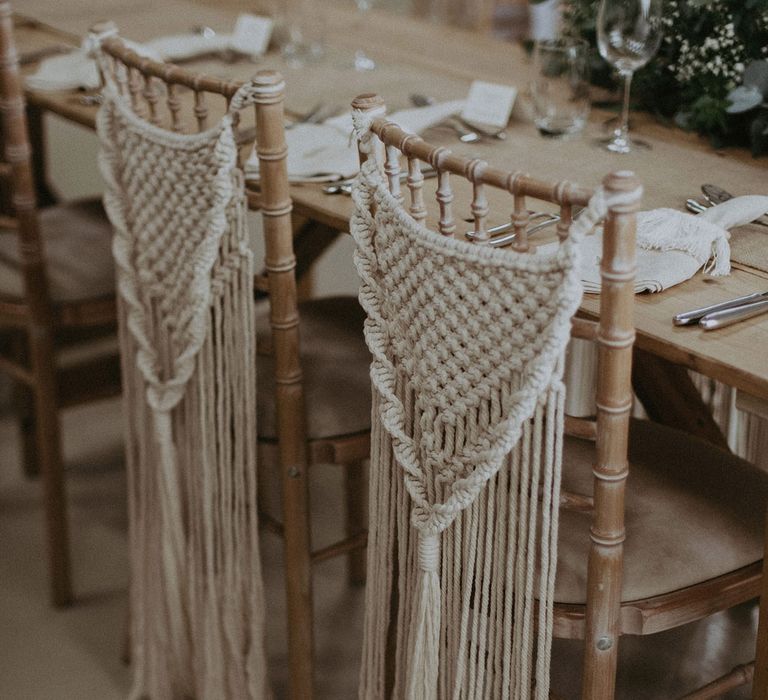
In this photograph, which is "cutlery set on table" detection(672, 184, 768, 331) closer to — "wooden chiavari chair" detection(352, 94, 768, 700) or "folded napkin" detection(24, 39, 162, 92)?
"wooden chiavari chair" detection(352, 94, 768, 700)

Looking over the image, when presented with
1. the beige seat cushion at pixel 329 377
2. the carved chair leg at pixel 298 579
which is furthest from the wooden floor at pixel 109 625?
the beige seat cushion at pixel 329 377

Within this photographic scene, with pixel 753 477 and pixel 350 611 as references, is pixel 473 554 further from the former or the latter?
pixel 350 611

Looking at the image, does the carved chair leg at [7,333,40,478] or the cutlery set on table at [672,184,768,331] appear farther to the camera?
the carved chair leg at [7,333,40,478]

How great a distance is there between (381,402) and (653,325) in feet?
1.05

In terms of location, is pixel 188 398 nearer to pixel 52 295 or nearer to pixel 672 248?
pixel 52 295

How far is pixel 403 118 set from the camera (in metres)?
1.87

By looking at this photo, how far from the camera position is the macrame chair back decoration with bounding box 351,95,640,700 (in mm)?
1123

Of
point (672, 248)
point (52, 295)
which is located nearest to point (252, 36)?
point (52, 295)

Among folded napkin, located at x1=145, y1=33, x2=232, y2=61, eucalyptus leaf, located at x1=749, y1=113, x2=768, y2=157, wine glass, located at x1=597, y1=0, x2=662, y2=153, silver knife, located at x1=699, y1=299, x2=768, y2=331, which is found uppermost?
wine glass, located at x1=597, y1=0, x2=662, y2=153

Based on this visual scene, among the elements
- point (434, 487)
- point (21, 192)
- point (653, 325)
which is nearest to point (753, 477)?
point (653, 325)

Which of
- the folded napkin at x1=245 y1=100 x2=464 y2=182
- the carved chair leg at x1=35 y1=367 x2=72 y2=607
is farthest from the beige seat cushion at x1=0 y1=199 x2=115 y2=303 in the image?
the folded napkin at x1=245 y1=100 x2=464 y2=182

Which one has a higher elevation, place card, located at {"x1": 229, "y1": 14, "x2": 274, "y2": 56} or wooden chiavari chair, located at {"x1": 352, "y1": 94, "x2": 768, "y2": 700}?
place card, located at {"x1": 229, "y1": 14, "x2": 274, "y2": 56}

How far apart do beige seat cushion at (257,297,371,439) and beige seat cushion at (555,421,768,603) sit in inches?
13.0

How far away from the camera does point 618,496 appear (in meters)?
1.18
